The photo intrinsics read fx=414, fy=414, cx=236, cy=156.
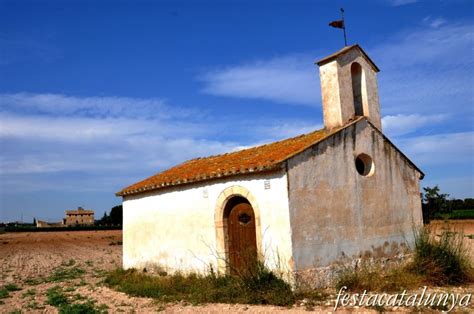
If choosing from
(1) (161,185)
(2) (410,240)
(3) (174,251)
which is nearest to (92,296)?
(3) (174,251)

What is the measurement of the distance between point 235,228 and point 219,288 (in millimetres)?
1579

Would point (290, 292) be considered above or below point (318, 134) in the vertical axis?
below

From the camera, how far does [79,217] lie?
278 ft

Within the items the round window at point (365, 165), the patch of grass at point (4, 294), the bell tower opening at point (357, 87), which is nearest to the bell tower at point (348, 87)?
the bell tower opening at point (357, 87)

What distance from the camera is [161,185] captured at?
12148 mm

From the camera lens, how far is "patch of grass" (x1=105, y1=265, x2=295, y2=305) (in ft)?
26.8

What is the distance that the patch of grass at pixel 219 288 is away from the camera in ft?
26.8

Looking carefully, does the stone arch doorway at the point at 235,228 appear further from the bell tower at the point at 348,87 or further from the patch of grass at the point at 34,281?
the patch of grass at the point at 34,281

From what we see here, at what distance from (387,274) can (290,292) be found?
10.7ft

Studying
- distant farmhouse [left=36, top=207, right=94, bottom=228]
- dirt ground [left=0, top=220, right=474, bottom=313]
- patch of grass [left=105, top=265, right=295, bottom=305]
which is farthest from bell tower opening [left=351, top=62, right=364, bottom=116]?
distant farmhouse [left=36, top=207, right=94, bottom=228]

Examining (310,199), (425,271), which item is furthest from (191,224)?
(425,271)

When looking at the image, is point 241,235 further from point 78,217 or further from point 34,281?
point 78,217

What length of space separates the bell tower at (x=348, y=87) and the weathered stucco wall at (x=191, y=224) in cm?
293

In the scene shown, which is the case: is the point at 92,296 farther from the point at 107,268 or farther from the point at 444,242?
the point at 444,242
